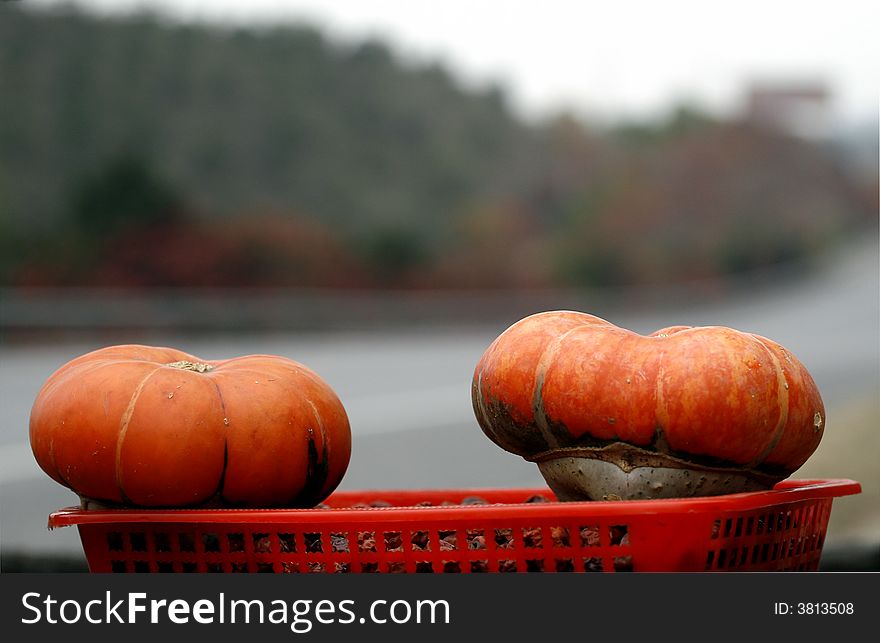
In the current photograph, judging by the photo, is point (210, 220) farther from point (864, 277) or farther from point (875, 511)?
point (875, 511)

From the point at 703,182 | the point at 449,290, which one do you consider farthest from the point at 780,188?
the point at 449,290

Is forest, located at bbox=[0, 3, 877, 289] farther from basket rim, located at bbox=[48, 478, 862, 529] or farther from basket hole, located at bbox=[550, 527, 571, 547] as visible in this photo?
basket hole, located at bbox=[550, 527, 571, 547]

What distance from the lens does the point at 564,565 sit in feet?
7.40

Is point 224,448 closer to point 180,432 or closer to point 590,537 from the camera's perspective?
point 180,432

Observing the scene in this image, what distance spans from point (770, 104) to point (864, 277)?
64.7ft

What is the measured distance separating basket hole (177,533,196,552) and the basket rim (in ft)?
0.18

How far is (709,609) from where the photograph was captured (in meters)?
1.89

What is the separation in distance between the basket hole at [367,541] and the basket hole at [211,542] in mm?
297

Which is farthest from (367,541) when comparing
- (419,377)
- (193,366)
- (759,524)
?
(419,377)

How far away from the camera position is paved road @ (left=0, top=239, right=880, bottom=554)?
969cm

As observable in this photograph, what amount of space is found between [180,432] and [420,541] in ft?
1.73

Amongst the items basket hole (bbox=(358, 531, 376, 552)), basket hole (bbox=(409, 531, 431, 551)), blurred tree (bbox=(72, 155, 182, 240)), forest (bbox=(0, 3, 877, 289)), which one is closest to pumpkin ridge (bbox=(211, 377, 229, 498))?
basket hole (bbox=(358, 531, 376, 552))

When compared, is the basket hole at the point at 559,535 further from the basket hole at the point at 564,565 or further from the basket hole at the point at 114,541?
the basket hole at the point at 114,541

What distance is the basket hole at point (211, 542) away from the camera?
2383mm
